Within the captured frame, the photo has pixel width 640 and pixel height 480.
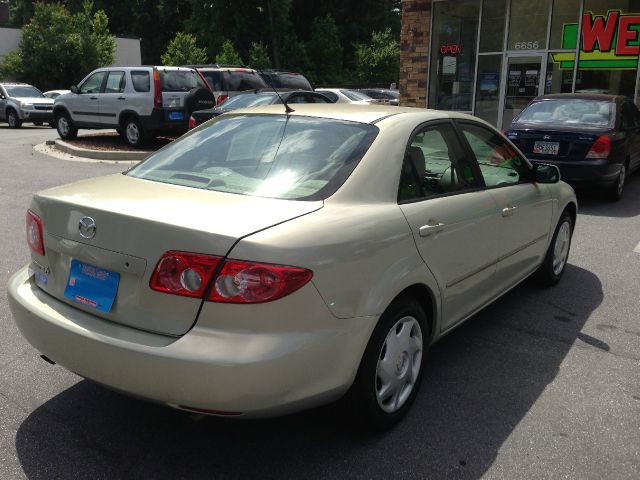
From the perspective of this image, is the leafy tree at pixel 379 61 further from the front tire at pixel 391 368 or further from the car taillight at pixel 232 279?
the car taillight at pixel 232 279

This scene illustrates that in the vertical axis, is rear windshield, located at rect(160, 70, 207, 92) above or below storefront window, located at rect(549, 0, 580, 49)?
below

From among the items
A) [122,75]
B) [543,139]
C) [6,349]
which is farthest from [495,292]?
[122,75]

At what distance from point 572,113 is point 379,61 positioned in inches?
1334

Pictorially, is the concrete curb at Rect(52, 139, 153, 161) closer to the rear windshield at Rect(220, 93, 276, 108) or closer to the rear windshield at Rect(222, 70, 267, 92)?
the rear windshield at Rect(220, 93, 276, 108)

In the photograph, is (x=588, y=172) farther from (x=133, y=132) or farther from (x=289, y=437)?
(x=133, y=132)

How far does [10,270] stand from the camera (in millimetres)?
5262

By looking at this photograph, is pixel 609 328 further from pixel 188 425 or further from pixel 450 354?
pixel 188 425

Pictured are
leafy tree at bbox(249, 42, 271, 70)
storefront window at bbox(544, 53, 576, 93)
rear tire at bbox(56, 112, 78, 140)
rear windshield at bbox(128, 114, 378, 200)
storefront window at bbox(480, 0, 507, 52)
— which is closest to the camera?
rear windshield at bbox(128, 114, 378, 200)

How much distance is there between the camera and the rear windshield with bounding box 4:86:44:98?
77.1 feet

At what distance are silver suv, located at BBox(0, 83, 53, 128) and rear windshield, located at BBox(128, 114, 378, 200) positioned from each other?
862 inches

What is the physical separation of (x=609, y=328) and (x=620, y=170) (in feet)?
17.6

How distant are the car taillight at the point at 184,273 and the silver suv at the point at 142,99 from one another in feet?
39.8

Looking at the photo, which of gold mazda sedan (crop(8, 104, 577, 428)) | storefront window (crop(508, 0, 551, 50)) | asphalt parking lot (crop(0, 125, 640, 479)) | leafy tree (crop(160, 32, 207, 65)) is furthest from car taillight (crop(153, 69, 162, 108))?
leafy tree (crop(160, 32, 207, 65))

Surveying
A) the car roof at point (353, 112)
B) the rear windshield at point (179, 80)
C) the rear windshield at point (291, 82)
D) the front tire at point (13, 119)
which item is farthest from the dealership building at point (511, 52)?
the front tire at point (13, 119)
